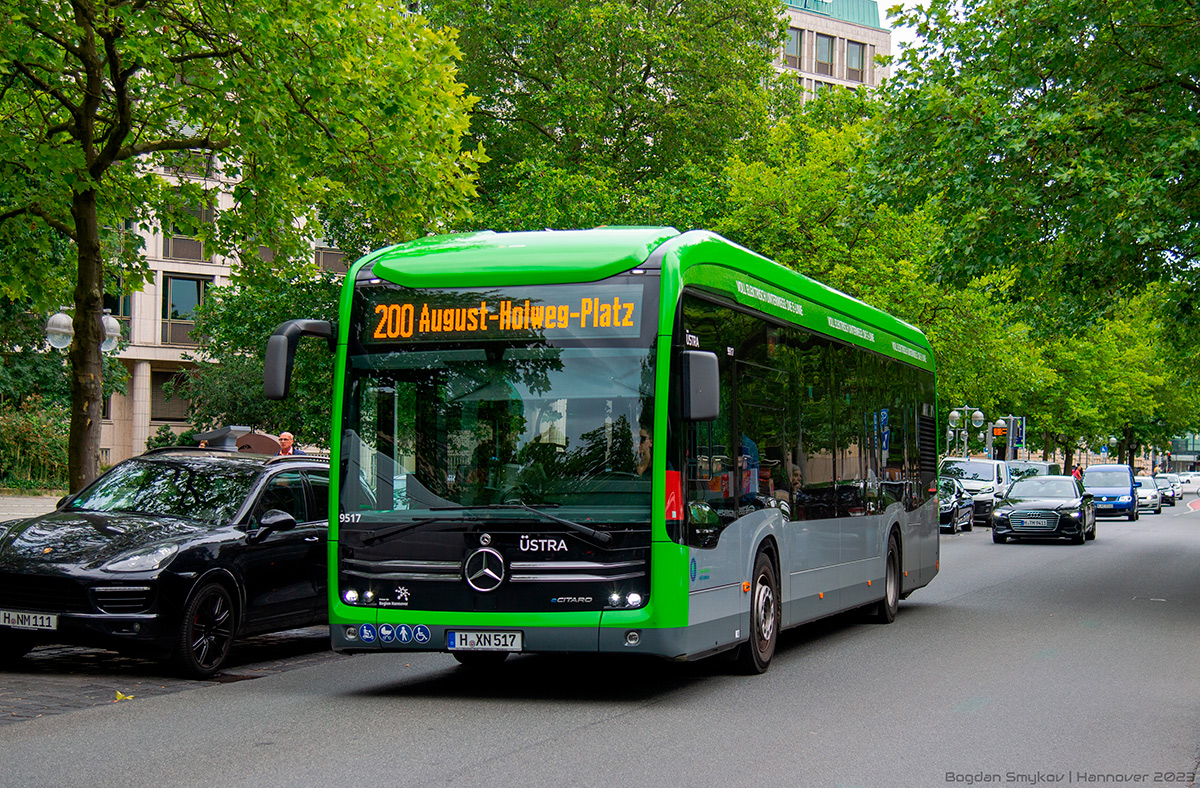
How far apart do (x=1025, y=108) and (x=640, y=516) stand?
11001 mm

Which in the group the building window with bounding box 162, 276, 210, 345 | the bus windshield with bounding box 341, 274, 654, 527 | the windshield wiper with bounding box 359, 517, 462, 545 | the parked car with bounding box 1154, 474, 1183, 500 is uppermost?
the building window with bounding box 162, 276, 210, 345

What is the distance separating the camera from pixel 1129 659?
38.1 ft

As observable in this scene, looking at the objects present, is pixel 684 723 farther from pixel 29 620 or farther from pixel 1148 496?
pixel 1148 496

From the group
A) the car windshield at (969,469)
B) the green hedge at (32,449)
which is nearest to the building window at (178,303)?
the green hedge at (32,449)

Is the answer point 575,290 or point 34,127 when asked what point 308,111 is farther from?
point 575,290

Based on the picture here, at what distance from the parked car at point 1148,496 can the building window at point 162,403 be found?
38.4 m

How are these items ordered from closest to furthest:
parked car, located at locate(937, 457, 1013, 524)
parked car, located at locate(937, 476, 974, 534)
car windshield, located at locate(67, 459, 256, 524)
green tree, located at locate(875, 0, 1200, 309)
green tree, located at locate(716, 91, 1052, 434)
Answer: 1. car windshield, located at locate(67, 459, 256, 524)
2. green tree, located at locate(875, 0, 1200, 309)
3. green tree, located at locate(716, 91, 1052, 434)
4. parked car, located at locate(937, 476, 974, 534)
5. parked car, located at locate(937, 457, 1013, 524)


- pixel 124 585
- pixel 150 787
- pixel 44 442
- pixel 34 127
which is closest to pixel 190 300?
pixel 44 442

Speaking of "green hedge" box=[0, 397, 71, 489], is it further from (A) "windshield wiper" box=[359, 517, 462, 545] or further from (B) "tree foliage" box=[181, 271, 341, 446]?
(A) "windshield wiper" box=[359, 517, 462, 545]

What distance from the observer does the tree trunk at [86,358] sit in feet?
47.8

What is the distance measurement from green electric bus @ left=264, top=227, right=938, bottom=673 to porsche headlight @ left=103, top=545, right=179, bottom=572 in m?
1.53

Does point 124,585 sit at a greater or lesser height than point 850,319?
lesser

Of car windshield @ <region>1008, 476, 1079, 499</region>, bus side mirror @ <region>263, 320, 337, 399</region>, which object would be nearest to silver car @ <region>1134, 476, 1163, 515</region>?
car windshield @ <region>1008, 476, 1079, 499</region>

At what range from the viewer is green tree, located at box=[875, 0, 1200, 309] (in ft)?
52.9
